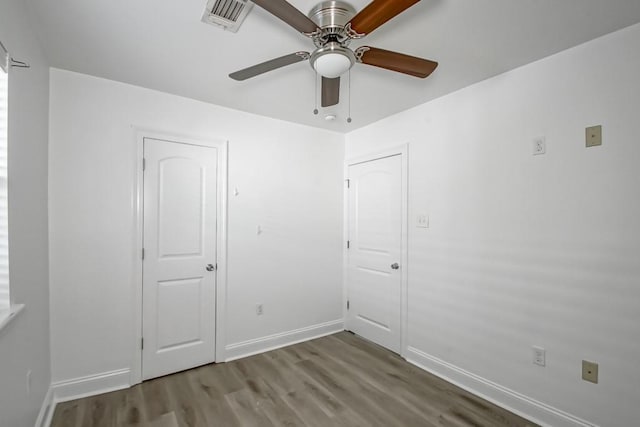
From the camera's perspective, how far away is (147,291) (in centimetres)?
253

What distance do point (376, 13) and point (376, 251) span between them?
7.92 feet

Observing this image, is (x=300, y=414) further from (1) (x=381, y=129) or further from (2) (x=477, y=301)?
(1) (x=381, y=129)

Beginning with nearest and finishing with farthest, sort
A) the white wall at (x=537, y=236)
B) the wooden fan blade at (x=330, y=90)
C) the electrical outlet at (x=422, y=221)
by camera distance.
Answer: the white wall at (x=537, y=236) < the wooden fan blade at (x=330, y=90) < the electrical outlet at (x=422, y=221)

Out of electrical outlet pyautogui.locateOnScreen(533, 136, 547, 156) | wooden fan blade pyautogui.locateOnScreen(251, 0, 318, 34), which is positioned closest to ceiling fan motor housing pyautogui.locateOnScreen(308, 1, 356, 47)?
wooden fan blade pyautogui.locateOnScreen(251, 0, 318, 34)

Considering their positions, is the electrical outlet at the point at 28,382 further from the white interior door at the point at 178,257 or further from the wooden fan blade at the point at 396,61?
the wooden fan blade at the point at 396,61

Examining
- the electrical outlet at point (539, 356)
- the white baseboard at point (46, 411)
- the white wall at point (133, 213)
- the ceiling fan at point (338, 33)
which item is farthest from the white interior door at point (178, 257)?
the electrical outlet at point (539, 356)

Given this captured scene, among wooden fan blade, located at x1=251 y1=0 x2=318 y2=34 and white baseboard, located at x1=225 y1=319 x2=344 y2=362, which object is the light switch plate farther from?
white baseboard, located at x1=225 y1=319 x2=344 y2=362

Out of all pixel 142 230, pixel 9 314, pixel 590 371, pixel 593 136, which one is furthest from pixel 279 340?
pixel 593 136

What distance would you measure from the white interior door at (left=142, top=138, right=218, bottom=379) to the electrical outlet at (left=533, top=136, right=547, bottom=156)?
261 centimetres

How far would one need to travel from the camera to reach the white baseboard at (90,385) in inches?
86.3

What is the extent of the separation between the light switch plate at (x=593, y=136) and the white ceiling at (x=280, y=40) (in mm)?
409

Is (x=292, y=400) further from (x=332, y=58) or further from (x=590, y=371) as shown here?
(x=332, y=58)

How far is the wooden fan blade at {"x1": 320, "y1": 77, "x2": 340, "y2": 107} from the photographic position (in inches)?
71.7

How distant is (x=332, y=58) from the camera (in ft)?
4.98
